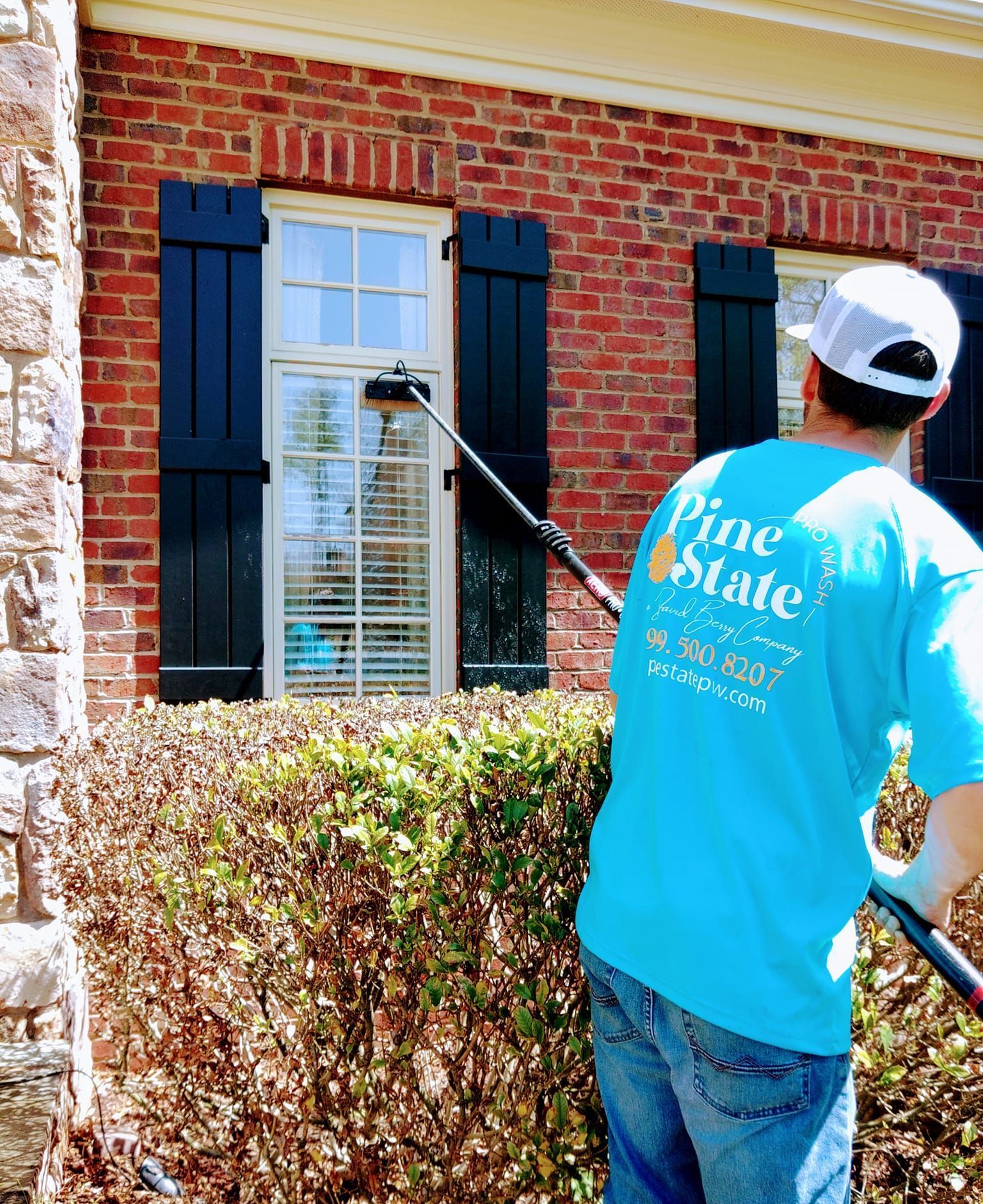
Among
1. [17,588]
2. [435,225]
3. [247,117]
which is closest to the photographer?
[17,588]

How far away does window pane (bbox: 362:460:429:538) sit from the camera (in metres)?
4.21

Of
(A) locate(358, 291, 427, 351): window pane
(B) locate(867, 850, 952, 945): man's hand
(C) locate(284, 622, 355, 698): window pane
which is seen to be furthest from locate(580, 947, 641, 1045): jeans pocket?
(A) locate(358, 291, 427, 351): window pane

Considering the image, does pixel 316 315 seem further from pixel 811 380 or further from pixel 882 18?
pixel 811 380

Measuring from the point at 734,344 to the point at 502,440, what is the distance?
122 centimetres

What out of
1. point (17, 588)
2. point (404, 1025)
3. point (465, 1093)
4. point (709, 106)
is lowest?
point (465, 1093)

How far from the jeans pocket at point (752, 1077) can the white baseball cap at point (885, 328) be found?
866mm

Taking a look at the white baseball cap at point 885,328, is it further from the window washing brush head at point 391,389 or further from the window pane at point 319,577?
the window pane at point 319,577

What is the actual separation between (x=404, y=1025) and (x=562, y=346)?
316cm

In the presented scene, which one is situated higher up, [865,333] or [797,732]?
[865,333]

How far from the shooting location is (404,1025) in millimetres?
1778

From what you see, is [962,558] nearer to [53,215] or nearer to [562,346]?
[53,215]

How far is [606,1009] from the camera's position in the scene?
139 centimetres

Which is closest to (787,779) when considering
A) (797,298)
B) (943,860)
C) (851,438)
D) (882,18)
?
(943,860)

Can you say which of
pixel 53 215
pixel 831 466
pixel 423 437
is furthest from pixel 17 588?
pixel 831 466
